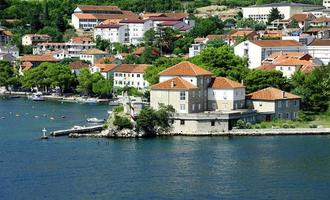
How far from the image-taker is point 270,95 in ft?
83.9

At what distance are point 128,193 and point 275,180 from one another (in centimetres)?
322

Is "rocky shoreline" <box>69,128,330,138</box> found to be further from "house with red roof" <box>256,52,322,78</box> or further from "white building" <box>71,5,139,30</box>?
"white building" <box>71,5,139,30</box>

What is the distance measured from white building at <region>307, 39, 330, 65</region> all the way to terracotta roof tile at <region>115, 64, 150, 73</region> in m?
7.38

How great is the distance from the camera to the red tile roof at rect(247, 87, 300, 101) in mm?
25516

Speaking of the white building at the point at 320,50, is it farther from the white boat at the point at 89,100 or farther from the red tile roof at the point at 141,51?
the white boat at the point at 89,100

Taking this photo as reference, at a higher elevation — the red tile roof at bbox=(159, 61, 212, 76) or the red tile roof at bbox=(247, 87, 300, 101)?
the red tile roof at bbox=(159, 61, 212, 76)

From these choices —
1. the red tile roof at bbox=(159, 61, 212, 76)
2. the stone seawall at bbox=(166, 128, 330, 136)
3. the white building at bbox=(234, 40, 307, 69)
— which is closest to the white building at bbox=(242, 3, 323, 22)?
the white building at bbox=(234, 40, 307, 69)

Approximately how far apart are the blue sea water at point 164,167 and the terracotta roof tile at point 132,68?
1269 cm

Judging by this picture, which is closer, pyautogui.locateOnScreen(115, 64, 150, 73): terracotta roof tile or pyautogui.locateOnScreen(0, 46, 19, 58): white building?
pyautogui.locateOnScreen(115, 64, 150, 73): terracotta roof tile

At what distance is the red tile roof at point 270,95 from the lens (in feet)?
83.7

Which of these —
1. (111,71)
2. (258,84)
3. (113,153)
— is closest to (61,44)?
(111,71)

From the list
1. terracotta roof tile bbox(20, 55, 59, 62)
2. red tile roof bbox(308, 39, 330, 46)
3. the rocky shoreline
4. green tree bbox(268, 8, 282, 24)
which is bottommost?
the rocky shoreline

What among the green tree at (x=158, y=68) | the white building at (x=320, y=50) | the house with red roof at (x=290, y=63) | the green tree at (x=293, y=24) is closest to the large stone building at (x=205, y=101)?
the green tree at (x=158, y=68)

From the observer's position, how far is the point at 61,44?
49406 millimetres
